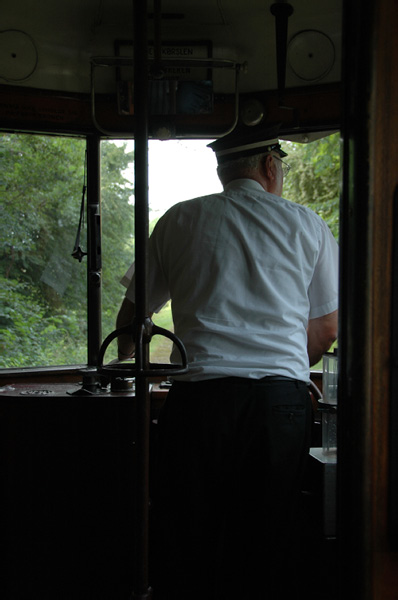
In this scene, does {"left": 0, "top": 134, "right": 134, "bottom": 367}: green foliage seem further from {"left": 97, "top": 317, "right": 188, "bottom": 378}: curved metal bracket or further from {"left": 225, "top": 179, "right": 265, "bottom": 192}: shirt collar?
{"left": 97, "top": 317, "right": 188, "bottom": 378}: curved metal bracket

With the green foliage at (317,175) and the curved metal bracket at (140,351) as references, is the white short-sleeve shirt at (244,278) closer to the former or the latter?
the curved metal bracket at (140,351)

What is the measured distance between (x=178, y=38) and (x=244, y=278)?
1475mm

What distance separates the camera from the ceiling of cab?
8.43 feet

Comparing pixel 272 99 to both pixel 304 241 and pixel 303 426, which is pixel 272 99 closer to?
pixel 304 241

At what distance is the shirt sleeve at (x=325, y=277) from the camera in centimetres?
184

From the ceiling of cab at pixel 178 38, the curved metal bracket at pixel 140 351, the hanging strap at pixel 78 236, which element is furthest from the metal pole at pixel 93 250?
the curved metal bracket at pixel 140 351

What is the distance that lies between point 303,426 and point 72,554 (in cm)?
112

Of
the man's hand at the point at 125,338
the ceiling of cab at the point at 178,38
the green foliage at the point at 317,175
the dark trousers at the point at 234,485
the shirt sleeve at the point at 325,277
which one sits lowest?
the dark trousers at the point at 234,485

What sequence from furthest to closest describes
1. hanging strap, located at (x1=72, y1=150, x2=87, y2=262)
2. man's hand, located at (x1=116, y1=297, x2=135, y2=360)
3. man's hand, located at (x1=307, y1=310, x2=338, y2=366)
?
hanging strap, located at (x1=72, y1=150, x2=87, y2=262), man's hand, located at (x1=307, y1=310, x2=338, y2=366), man's hand, located at (x1=116, y1=297, x2=135, y2=360)

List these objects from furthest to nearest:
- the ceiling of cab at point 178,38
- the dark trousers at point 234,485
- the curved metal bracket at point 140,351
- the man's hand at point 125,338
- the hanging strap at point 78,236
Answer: the hanging strap at point 78,236, the ceiling of cab at point 178,38, the man's hand at point 125,338, the dark trousers at point 234,485, the curved metal bracket at point 140,351

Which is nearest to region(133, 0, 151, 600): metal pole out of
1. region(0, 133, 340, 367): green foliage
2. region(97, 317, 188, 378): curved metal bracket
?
region(97, 317, 188, 378): curved metal bracket

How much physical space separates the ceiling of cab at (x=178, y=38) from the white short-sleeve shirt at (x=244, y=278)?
1.12 metres

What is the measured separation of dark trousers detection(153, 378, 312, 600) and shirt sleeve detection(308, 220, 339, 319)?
1.01ft

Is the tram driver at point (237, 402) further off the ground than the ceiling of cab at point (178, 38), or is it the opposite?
the ceiling of cab at point (178, 38)
